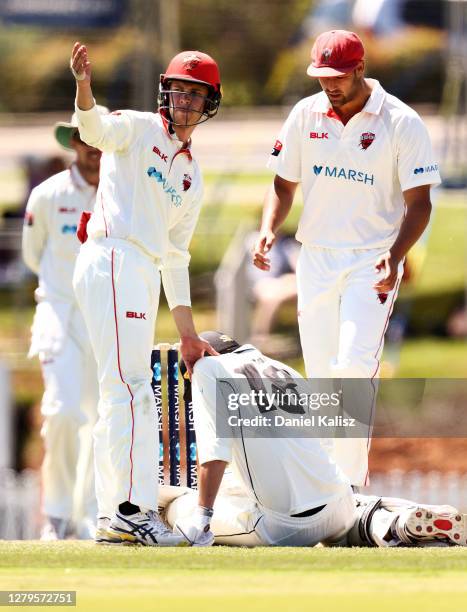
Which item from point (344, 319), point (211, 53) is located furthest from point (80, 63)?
point (211, 53)

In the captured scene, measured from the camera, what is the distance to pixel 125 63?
21531mm

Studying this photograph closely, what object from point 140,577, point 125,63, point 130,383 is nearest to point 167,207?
point 130,383

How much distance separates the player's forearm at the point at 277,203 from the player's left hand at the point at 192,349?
0.93m

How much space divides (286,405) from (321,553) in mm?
704

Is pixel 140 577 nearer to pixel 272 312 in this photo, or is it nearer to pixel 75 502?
pixel 75 502

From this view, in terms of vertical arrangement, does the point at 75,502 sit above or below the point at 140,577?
below

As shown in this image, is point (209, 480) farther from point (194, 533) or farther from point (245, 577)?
point (245, 577)

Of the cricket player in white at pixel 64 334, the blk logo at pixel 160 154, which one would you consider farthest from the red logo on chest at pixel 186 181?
the cricket player in white at pixel 64 334

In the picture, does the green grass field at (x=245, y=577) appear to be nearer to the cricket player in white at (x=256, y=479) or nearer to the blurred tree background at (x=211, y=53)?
the cricket player in white at (x=256, y=479)

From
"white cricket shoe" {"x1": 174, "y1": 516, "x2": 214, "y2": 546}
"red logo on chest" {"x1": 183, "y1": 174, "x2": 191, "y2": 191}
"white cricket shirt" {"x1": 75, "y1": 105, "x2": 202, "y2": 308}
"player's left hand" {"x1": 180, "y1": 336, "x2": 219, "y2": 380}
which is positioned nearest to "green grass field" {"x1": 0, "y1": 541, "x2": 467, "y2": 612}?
"white cricket shoe" {"x1": 174, "y1": 516, "x2": 214, "y2": 546}

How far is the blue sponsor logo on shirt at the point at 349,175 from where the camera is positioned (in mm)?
7270

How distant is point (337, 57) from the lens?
705 centimetres

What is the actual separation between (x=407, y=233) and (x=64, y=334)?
247cm

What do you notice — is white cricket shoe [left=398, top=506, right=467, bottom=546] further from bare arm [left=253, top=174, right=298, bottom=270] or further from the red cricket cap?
the red cricket cap
